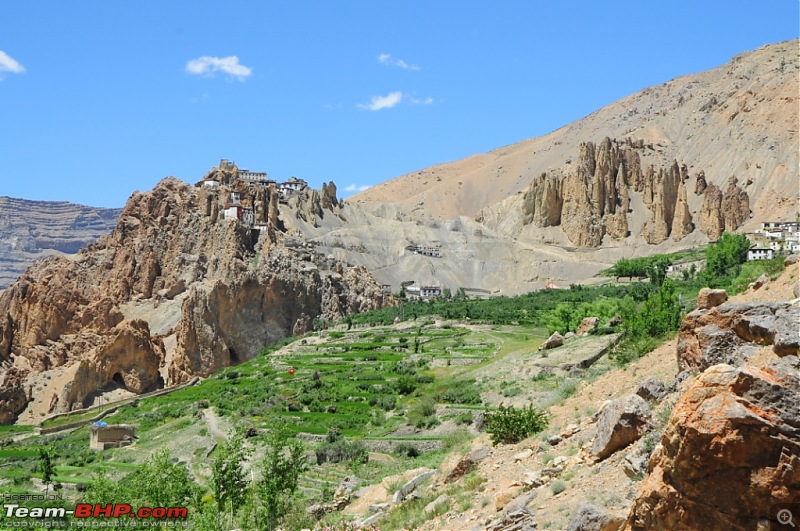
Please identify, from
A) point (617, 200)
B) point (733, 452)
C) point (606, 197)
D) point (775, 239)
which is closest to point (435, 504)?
point (733, 452)

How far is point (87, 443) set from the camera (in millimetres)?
56156

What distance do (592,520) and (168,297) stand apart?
112016 millimetres

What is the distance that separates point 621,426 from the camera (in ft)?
48.2

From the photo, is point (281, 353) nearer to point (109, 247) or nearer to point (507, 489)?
point (109, 247)

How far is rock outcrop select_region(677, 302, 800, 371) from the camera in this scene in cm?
1366

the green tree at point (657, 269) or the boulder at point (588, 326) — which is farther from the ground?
the green tree at point (657, 269)

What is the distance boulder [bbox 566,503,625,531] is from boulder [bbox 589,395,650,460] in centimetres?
321

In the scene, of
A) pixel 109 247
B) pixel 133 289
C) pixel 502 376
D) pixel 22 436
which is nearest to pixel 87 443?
pixel 22 436

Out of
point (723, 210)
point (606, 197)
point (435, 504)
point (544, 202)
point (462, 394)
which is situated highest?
point (606, 197)

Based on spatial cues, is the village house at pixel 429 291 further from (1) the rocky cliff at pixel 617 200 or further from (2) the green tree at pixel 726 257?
(1) the rocky cliff at pixel 617 200

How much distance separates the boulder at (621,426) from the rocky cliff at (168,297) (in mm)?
74175

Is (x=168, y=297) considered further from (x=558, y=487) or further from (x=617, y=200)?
(x=558, y=487)

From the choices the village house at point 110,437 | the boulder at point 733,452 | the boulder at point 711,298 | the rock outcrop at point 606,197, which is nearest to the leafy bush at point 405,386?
the village house at point 110,437

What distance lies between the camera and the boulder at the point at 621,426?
575 inches
